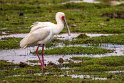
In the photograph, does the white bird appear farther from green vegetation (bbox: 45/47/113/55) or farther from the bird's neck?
green vegetation (bbox: 45/47/113/55)

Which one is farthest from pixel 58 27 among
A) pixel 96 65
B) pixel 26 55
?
pixel 26 55

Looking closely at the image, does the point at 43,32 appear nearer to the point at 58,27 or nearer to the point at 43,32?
the point at 43,32

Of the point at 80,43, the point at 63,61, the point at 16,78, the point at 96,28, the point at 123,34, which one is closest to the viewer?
the point at 16,78

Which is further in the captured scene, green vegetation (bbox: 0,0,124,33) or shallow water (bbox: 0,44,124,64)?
green vegetation (bbox: 0,0,124,33)

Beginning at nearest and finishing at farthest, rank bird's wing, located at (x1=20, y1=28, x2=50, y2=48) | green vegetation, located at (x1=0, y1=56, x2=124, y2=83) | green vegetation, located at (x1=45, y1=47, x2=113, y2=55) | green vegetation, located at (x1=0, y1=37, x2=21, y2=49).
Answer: green vegetation, located at (x1=0, y1=56, x2=124, y2=83) < bird's wing, located at (x1=20, y1=28, x2=50, y2=48) < green vegetation, located at (x1=45, y1=47, x2=113, y2=55) < green vegetation, located at (x1=0, y1=37, x2=21, y2=49)

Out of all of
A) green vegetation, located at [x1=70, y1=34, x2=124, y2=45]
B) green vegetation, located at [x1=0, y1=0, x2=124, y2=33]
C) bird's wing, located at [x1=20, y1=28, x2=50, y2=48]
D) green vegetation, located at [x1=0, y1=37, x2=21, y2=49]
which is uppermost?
bird's wing, located at [x1=20, y1=28, x2=50, y2=48]

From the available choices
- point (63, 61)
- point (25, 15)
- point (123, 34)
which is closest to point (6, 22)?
point (25, 15)

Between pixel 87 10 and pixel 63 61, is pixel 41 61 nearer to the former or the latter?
pixel 63 61

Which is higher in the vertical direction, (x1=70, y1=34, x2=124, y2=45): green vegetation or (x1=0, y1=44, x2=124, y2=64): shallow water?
(x1=0, y1=44, x2=124, y2=64): shallow water

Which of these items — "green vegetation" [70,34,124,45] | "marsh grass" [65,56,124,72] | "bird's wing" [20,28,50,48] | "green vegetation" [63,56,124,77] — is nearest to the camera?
"green vegetation" [63,56,124,77]

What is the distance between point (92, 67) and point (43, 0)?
24996 millimetres

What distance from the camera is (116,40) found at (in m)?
23.9

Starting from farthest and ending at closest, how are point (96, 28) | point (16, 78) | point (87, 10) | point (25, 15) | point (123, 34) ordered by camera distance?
point (87, 10), point (25, 15), point (96, 28), point (123, 34), point (16, 78)

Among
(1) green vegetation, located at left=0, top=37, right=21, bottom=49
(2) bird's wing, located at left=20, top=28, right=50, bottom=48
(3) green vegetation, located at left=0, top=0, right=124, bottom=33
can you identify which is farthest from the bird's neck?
(3) green vegetation, located at left=0, top=0, right=124, bottom=33
